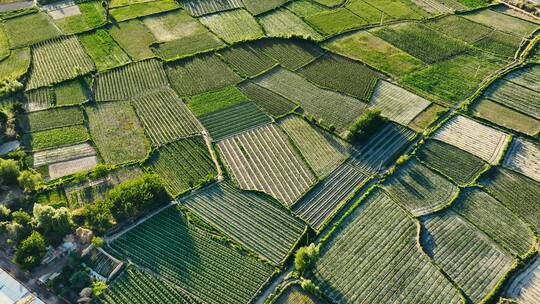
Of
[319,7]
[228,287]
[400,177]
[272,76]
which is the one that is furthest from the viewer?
[319,7]

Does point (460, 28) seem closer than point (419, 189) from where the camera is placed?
No

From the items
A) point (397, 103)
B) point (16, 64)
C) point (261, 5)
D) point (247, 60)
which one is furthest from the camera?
point (261, 5)

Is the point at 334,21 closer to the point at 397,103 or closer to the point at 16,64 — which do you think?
the point at 397,103

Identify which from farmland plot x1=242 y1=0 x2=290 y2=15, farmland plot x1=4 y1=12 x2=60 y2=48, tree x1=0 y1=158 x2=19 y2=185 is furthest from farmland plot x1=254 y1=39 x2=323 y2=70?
tree x1=0 y1=158 x2=19 y2=185

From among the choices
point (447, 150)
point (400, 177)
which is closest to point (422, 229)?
point (400, 177)

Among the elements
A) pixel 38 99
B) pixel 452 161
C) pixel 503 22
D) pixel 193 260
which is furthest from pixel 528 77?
pixel 38 99

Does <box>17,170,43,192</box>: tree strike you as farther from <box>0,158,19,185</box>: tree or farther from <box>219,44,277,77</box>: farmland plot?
<box>219,44,277,77</box>: farmland plot

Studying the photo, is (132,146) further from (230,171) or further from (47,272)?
(47,272)
